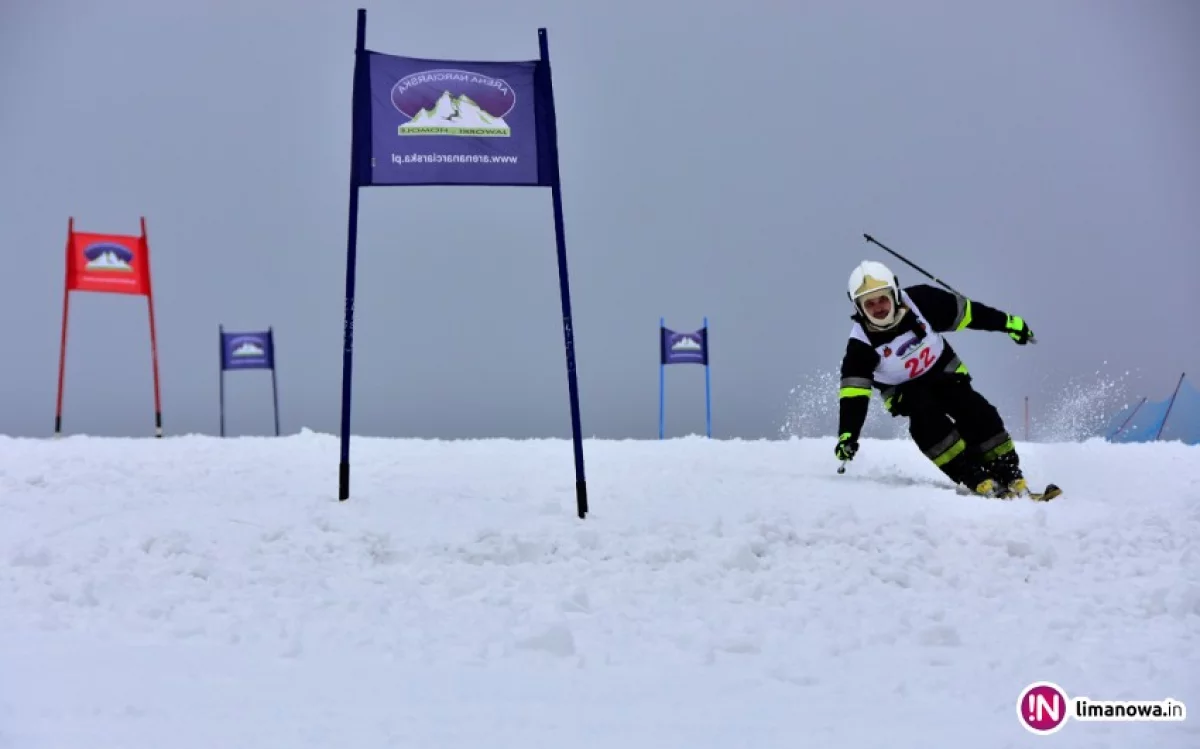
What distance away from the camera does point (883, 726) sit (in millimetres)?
3000

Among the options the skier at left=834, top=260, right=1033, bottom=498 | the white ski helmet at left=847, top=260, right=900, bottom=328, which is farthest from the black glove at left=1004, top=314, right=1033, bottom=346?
the white ski helmet at left=847, top=260, right=900, bottom=328

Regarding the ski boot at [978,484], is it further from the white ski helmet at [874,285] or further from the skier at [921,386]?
the white ski helmet at [874,285]

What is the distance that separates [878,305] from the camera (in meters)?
8.13

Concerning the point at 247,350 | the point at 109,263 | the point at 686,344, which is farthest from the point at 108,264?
the point at 686,344

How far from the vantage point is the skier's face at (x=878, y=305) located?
26.6ft

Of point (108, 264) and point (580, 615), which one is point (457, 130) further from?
point (108, 264)

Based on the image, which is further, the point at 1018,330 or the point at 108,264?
the point at 108,264

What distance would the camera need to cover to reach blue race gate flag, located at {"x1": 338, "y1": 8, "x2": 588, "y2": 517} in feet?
22.3

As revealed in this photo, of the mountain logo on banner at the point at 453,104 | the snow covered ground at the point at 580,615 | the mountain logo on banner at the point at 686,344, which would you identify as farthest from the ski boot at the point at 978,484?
the mountain logo on banner at the point at 686,344

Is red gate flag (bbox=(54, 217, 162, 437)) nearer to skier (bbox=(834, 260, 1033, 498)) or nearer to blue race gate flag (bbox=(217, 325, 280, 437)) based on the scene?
blue race gate flag (bbox=(217, 325, 280, 437))

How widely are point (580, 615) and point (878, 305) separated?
4.84m

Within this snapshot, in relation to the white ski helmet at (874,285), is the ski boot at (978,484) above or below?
below

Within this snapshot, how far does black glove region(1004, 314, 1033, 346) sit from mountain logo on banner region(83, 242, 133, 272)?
1340cm

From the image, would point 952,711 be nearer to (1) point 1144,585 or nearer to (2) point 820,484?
(1) point 1144,585
